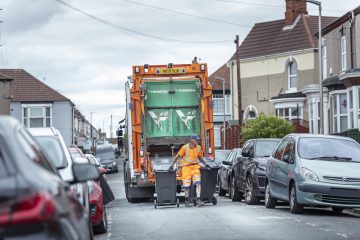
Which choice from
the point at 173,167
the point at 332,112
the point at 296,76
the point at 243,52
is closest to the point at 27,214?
the point at 173,167

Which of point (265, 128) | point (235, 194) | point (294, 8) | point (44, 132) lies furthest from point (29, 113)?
point (44, 132)

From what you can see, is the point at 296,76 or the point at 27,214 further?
the point at 296,76

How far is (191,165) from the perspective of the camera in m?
19.9

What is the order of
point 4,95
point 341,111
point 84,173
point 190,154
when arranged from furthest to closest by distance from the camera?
point 4,95, point 341,111, point 190,154, point 84,173

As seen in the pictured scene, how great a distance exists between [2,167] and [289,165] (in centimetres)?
1279

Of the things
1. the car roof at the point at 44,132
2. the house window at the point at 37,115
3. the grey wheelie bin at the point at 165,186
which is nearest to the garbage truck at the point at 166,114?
the grey wheelie bin at the point at 165,186

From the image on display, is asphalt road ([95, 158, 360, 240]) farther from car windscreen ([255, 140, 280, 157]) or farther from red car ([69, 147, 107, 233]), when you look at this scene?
car windscreen ([255, 140, 280, 157])

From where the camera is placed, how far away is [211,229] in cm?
1368

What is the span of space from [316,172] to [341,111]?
29.1 meters

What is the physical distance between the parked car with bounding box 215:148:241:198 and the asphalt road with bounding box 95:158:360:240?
202 inches

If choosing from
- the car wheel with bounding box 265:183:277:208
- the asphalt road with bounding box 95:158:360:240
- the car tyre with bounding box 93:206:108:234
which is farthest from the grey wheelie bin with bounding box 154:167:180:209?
the car tyre with bounding box 93:206:108:234

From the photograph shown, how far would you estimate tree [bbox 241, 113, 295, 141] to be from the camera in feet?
151

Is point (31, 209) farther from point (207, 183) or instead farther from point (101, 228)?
point (207, 183)

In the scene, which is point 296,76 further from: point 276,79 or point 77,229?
point 77,229
